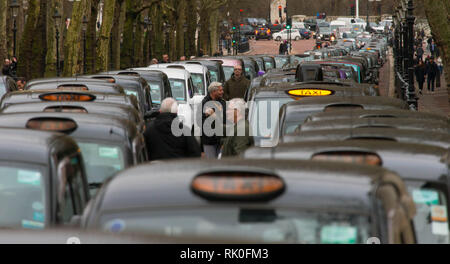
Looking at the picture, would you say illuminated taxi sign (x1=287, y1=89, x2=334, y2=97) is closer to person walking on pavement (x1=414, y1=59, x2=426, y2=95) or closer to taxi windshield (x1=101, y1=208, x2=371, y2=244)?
taxi windshield (x1=101, y1=208, x2=371, y2=244)

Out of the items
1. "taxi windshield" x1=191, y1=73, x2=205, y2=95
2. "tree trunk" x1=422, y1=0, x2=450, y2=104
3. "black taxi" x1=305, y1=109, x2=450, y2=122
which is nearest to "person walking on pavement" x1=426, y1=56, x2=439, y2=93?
"taxi windshield" x1=191, y1=73, x2=205, y2=95

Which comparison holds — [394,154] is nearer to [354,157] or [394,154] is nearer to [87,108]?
[354,157]

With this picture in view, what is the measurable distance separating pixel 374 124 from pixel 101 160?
7.50ft

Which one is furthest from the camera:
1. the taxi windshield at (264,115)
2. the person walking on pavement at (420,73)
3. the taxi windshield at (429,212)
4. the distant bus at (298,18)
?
the distant bus at (298,18)

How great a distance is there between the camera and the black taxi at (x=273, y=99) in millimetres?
12935

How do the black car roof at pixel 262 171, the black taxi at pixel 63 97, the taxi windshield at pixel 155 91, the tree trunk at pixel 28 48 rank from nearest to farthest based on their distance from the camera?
the black car roof at pixel 262 171
the black taxi at pixel 63 97
the taxi windshield at pixel 155 91
the tree trunk at pixel 28 48

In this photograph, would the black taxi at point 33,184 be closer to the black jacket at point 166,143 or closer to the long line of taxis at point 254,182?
the long line of taxis at point 254,182

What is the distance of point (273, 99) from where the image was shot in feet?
44.1

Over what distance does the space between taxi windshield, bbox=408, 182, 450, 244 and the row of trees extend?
34.8m

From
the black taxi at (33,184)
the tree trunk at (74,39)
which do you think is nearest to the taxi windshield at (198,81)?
the tree trunk at (74,39)

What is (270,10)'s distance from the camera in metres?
181

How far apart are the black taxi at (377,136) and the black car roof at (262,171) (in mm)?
2690
